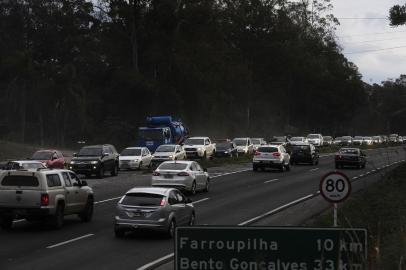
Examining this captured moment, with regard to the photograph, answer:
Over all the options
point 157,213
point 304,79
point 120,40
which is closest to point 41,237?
point 157,213

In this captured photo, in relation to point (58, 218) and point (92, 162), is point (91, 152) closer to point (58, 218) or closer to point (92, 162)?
point (92, 162)

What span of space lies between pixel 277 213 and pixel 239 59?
257 ft

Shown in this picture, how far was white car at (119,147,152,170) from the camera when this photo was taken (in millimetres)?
44606

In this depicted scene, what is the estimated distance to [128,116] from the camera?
79.8 m

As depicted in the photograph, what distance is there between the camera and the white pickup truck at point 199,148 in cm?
5238

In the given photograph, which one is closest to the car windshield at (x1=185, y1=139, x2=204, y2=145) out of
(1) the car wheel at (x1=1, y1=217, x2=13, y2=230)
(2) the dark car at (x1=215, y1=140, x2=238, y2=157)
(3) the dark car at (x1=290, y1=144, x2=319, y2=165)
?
(2) the dark car at (x1=215, y1=140, x2=238, y2=157)

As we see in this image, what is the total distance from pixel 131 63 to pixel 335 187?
67.4 metres

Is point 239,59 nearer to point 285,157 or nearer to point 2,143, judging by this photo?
point 2,143

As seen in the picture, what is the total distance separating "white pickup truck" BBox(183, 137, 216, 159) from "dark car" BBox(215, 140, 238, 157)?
3.26 ft

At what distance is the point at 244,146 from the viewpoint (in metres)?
62.2

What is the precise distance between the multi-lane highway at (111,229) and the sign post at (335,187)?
0.84 meters

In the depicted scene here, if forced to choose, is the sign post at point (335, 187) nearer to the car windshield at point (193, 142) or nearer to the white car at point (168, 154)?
the white car at point (168, 154)

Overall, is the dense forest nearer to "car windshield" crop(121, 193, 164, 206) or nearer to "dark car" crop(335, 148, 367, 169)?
"dark car" crop(335, 148, 367, 169)

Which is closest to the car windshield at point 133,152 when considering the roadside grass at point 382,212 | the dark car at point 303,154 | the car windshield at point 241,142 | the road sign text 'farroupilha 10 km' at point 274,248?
the dark car at point 303,154
